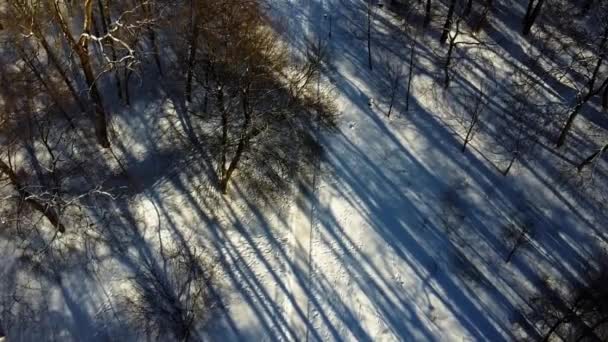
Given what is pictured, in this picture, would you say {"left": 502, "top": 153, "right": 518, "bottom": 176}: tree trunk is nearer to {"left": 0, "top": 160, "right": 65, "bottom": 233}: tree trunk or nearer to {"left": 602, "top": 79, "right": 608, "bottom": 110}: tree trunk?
{"left": 602, "top": 79, "right": 608, "bottom": 110}: tree trunk

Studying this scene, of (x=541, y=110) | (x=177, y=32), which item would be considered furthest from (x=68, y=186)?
(x=541, y=110)

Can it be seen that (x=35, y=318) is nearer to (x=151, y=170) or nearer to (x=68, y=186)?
(x=68, y=186)

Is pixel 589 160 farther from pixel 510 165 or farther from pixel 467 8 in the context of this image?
pixel 467 8

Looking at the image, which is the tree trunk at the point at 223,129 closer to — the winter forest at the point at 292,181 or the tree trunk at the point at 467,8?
the winter forest at the point at 292,181

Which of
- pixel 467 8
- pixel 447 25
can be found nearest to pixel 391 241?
pixel 447 25

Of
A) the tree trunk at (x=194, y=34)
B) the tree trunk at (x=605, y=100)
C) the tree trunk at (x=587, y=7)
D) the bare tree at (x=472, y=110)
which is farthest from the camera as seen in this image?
the tree trunk at (x=587, y=7)

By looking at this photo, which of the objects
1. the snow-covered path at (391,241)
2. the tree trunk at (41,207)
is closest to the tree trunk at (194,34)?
the snow-covered path at (391,241)
